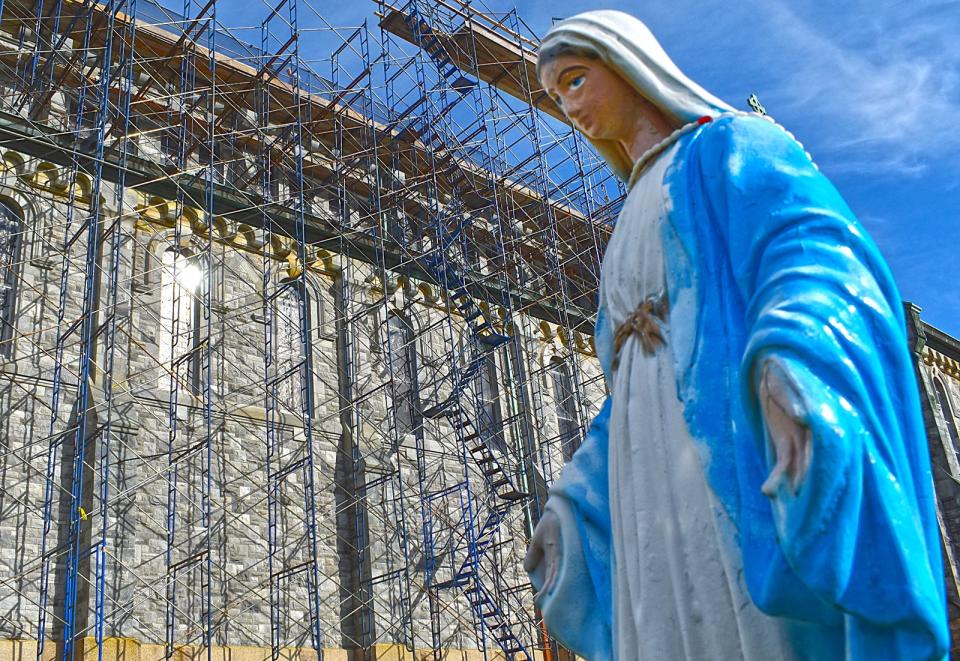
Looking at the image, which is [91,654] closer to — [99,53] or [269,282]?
[269,282]

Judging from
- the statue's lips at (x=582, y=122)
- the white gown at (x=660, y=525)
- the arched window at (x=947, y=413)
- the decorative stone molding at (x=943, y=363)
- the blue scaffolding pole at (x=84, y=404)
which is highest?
the decorative stone molding at (x=943, y=363)

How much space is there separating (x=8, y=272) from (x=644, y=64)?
569 inches

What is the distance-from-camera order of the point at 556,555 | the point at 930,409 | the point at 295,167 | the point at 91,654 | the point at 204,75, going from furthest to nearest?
the point at 930,409 → the point at 295,167 → the point at 204,75 → the point at 91,654 → the point at 556,555

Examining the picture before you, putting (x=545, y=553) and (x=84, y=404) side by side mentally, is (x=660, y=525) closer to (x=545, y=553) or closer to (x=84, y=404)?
(x=545, y=553)

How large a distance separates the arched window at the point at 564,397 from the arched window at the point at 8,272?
11125mm

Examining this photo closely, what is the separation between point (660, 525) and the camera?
219 cm

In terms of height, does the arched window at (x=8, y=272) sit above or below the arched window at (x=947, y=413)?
below

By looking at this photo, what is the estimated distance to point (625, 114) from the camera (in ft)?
8.97

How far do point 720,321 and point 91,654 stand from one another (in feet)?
41.0

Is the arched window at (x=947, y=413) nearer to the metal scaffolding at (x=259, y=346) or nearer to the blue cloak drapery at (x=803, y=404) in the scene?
the metal scaffolding at (x=259, y=346)

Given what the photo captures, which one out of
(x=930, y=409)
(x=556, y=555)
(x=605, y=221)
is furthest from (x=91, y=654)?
(x=930, y=409)

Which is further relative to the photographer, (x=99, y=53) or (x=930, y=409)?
(x=930, y=409)

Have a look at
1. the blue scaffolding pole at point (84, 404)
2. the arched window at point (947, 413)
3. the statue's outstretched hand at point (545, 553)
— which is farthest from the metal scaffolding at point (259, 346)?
Answer: the arched window at point (947, 413)

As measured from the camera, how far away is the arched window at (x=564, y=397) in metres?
22.9
